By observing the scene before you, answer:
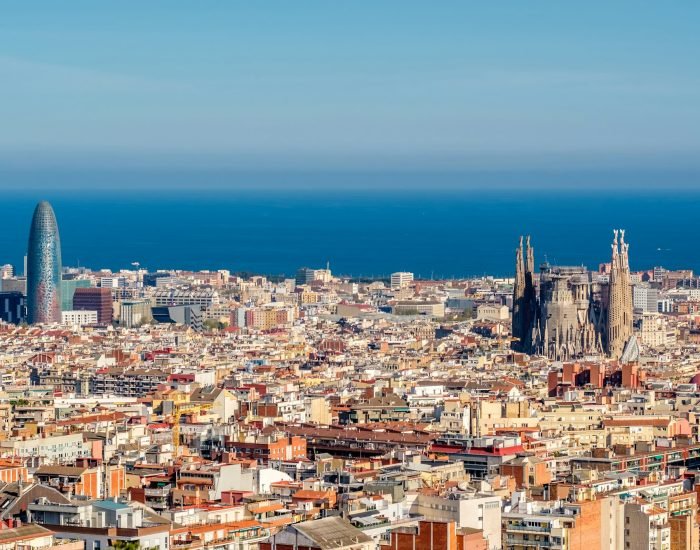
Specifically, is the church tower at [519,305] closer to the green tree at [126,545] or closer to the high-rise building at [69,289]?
the high-rise building at [69,289]

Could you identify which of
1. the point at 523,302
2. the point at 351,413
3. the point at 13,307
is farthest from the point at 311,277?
the point at 351,413

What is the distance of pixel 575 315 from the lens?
279ft

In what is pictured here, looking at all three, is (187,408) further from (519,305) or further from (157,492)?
(519,305)

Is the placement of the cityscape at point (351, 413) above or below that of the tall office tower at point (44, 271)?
below

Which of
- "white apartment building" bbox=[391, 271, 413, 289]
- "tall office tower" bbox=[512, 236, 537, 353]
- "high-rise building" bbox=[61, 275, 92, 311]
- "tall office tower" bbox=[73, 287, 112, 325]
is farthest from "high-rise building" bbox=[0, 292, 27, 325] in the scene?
"tall office tower" bbox=[512, 236, 537, 353]

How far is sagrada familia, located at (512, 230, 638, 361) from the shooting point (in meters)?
84.0

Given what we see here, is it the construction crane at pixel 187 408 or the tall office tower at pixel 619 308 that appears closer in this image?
the construction crane at pixel 187 408

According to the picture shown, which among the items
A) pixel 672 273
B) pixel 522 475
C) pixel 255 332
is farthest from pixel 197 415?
pixel 672 273

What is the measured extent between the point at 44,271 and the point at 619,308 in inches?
1258

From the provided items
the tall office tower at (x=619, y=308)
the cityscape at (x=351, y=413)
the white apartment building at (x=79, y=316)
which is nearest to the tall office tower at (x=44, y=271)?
the cityscape at (x=351, y=413)

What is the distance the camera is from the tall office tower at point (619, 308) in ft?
277

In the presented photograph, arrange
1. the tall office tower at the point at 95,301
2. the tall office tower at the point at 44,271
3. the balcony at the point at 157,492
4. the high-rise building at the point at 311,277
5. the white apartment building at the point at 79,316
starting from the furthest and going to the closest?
the high-rise building at the point at 311,277
the tall office tower at the point at 95,301
the tall office tower at the point at 44,271
the white apartment building at the point at 79,316
the balcony at the point at 157,492

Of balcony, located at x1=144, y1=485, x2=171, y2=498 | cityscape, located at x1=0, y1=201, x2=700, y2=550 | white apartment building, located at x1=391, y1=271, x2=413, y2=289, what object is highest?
white apartment building, located at x1=391, y1=271, x2=413, y2=289

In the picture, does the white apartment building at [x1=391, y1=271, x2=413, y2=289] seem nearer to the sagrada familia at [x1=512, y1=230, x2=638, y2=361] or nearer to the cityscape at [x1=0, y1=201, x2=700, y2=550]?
the cityscape at [x1=0, y1=201, x2=700, y2=550]
